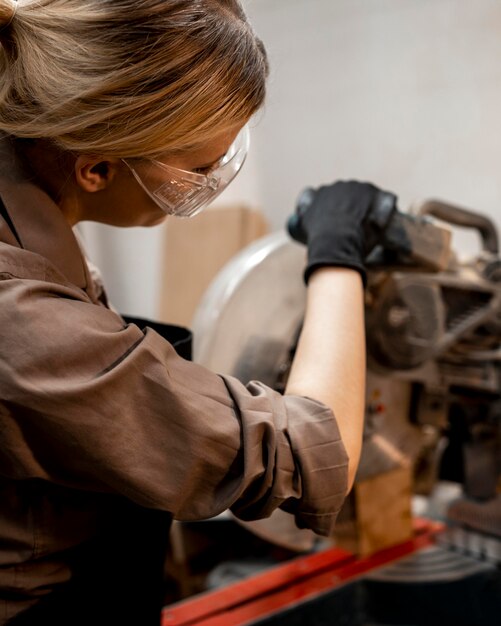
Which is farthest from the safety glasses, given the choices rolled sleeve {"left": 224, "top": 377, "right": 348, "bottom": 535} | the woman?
rolled sleeve {"left": 224, "top": 377, "right": 348, "bottom": 535}

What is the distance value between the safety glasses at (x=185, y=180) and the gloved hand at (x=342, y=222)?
165 mm

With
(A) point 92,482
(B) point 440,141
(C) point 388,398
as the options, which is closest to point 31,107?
(A) point 92,482

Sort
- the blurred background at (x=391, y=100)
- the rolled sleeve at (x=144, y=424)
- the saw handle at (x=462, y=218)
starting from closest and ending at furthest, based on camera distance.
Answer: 1. the rolled sleeve at (x=144, y=424)
2. the saw handle at (x=462, y=218)
3. the blurred background at (x=391, y=100)

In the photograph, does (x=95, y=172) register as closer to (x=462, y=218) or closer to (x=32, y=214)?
(x=32, y=214)

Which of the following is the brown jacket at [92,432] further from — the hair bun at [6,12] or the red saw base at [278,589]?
the red saw base at [278,589]

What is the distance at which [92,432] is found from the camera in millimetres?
640

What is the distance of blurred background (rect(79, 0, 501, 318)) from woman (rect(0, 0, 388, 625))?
1577mm

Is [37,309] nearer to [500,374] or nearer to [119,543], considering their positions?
[119,543]

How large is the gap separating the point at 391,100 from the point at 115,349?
84.2 inches

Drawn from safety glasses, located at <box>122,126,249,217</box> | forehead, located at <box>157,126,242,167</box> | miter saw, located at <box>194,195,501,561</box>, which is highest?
forehead, located at <box>157,126,242,167</box>

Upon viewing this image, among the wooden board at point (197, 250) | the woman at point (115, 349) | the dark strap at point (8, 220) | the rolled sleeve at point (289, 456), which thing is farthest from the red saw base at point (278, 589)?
the wooden board at point (197, 250)

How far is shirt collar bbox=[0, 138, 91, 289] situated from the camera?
72 centimetres

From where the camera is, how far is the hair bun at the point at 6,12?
26.4 inches

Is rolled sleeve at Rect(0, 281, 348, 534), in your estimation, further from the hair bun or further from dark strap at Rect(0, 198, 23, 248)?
the hair bun
